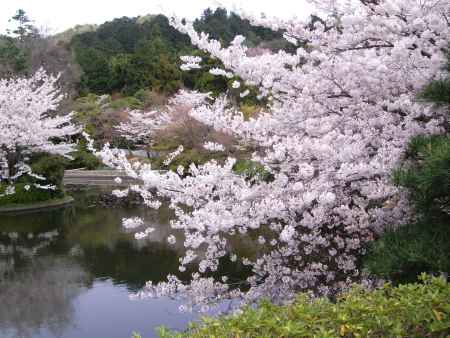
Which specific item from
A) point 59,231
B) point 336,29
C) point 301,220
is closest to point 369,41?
point 336,29

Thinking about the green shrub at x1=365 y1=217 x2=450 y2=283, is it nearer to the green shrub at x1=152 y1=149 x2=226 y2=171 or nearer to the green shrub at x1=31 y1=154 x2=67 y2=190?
the green shrub at x1=152 y1=149 x2=226 y2=171

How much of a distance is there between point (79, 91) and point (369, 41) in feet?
107

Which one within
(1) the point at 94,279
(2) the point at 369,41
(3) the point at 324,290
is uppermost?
(2) the point at 369,41

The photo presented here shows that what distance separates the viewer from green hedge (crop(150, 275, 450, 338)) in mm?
2088

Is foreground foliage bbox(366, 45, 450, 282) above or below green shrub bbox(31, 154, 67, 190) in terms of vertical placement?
above

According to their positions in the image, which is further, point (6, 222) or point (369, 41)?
point (6, 222)

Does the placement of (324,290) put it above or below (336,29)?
below

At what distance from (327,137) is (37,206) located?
13107 mm

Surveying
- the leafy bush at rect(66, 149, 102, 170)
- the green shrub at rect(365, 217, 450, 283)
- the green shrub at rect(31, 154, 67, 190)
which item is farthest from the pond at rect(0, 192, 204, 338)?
the leafy bush at rect(66, 149, 102, 170)

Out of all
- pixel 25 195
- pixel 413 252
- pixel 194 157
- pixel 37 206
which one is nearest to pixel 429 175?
pixel 413 252

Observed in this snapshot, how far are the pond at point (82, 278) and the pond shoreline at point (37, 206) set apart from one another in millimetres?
1794

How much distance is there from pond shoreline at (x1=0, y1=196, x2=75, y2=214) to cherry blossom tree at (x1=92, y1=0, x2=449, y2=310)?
1150cm

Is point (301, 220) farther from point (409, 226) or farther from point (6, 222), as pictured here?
point (6, 222)

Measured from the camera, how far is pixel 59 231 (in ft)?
39.4
